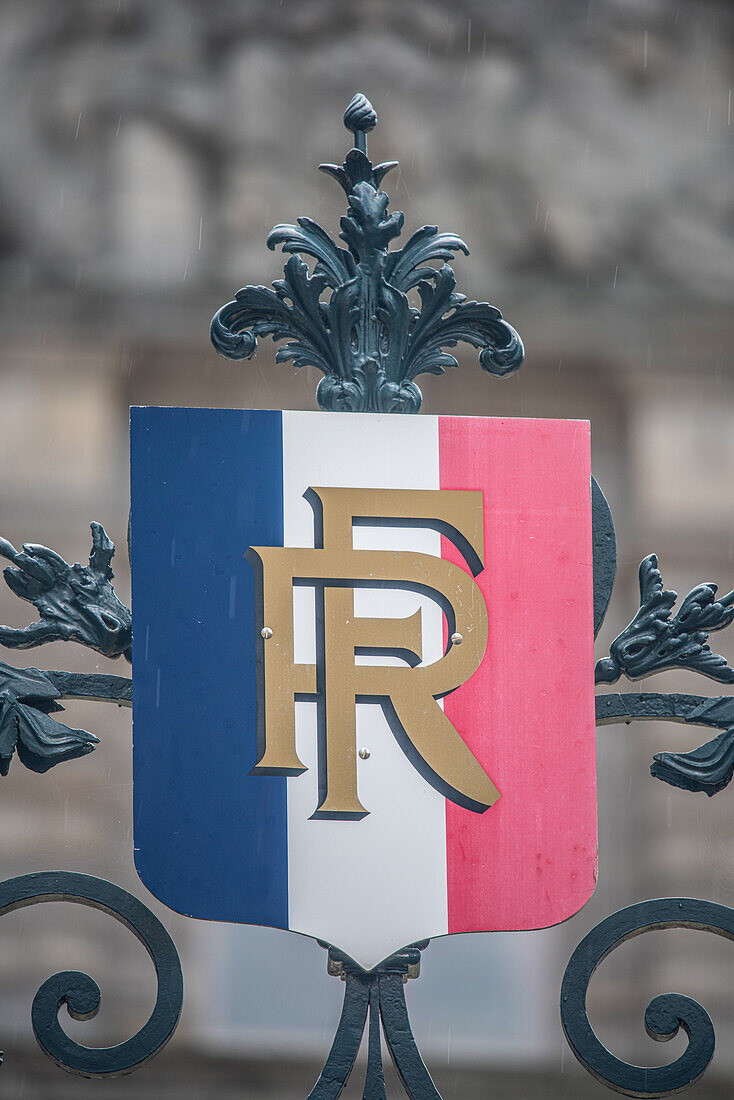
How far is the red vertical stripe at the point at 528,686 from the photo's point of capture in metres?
1.85

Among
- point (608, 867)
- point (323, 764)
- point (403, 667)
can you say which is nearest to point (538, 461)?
point (403, 667)

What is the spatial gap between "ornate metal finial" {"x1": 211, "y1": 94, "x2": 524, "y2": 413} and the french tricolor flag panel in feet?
0.20

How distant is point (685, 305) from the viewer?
4273 mm

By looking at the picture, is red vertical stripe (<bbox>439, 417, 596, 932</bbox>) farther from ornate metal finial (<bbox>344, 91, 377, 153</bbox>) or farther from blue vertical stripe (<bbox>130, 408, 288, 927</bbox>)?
ornate metal finial (<bbox>344, 91, 377, 153</bbox>)

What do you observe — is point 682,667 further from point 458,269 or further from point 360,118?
point 458,269

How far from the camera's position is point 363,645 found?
184 cm

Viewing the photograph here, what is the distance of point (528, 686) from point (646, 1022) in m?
0.42

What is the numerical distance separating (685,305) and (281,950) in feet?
6.82

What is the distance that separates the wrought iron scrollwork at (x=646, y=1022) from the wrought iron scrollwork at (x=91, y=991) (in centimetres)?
44

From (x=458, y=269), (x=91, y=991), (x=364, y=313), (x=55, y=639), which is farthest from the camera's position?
(x=458, y=269)

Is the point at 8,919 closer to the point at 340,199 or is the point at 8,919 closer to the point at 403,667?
the point at 340,199

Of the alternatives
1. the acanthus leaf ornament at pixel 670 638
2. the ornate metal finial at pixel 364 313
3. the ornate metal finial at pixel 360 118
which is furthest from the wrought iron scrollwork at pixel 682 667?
the ornate metal finial at pixel 360 118

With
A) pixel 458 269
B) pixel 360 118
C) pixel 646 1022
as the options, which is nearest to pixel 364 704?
pixel 646 1022

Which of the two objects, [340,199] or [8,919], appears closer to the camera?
[8,919]
